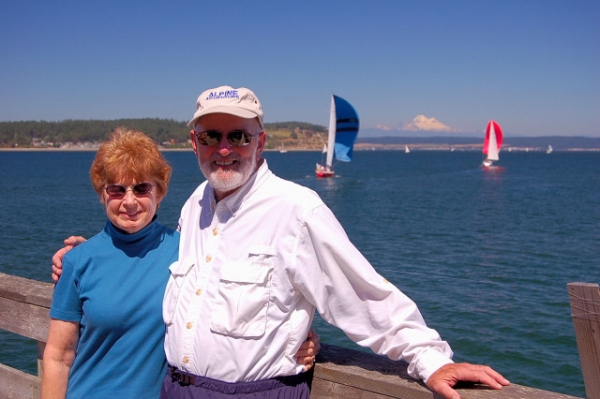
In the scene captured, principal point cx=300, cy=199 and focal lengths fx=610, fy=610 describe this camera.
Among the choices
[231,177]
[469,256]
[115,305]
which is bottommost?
[469,256]

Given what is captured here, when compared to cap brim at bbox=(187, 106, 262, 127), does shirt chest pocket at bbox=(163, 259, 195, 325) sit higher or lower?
lower

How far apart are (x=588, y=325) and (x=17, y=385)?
8.87ft

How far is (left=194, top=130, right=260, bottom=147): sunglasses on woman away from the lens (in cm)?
242

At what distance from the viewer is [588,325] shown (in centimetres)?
194

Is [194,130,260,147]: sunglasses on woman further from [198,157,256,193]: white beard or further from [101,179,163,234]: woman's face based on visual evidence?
[101,179,163,234]: woman's face

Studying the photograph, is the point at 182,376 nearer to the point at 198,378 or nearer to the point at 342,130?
the point at 198,378

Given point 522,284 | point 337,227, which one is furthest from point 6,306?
point 522,284

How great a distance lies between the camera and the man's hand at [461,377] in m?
1.98

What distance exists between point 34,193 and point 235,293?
1986 inches

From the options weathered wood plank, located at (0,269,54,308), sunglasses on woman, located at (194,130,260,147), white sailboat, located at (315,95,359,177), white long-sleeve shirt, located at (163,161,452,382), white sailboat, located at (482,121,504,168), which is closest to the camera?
white long-sleeve shirt, located at (163,161,452,382)

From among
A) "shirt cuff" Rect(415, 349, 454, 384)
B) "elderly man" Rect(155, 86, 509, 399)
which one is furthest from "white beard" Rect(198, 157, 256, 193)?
"shirt cuff" Rect(415, 349, 454, 384)

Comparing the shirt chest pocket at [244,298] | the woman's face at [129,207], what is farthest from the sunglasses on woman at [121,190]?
the shirt chest pocket at [244,298]

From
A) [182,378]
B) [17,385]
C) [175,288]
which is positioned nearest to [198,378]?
[182,378]

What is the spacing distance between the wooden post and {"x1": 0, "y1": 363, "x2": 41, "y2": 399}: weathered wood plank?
2.47 m
